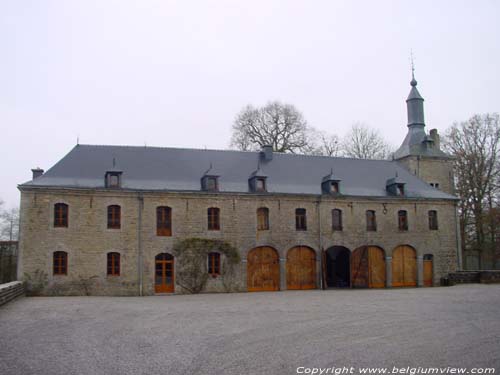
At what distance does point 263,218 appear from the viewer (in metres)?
23.5

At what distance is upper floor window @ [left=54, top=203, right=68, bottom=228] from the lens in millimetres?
21266

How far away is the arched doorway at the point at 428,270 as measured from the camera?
83.5 ft

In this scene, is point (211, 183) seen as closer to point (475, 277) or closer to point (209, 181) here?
point (209, 181)

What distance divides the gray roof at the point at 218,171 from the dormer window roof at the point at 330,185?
26 cm

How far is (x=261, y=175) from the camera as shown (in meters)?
23.6

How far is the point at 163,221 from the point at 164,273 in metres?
2.13

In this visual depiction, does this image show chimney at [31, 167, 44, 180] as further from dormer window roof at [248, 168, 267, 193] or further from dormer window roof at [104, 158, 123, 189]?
dormer window roof at [248, 168, 267, 193]

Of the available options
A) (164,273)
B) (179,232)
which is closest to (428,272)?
(179,232)

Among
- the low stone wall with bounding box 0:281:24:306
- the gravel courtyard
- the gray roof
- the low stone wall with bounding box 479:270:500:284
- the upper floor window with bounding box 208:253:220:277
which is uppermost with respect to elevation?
the gray roof

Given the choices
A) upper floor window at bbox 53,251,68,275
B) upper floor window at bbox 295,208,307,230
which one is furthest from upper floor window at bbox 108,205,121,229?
upper floor window at bbox 295,208,307,230

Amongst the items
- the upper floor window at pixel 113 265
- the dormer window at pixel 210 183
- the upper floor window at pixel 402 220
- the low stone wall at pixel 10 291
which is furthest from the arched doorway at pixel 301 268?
the low stone wall at pixel 10 291

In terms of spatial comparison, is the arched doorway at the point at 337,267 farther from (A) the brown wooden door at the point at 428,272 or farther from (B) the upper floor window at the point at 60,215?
(B) the upper floor window at the point at 60,215

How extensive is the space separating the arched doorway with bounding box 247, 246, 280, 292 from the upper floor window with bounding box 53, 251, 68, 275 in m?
7.41

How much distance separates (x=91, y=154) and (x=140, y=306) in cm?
928
